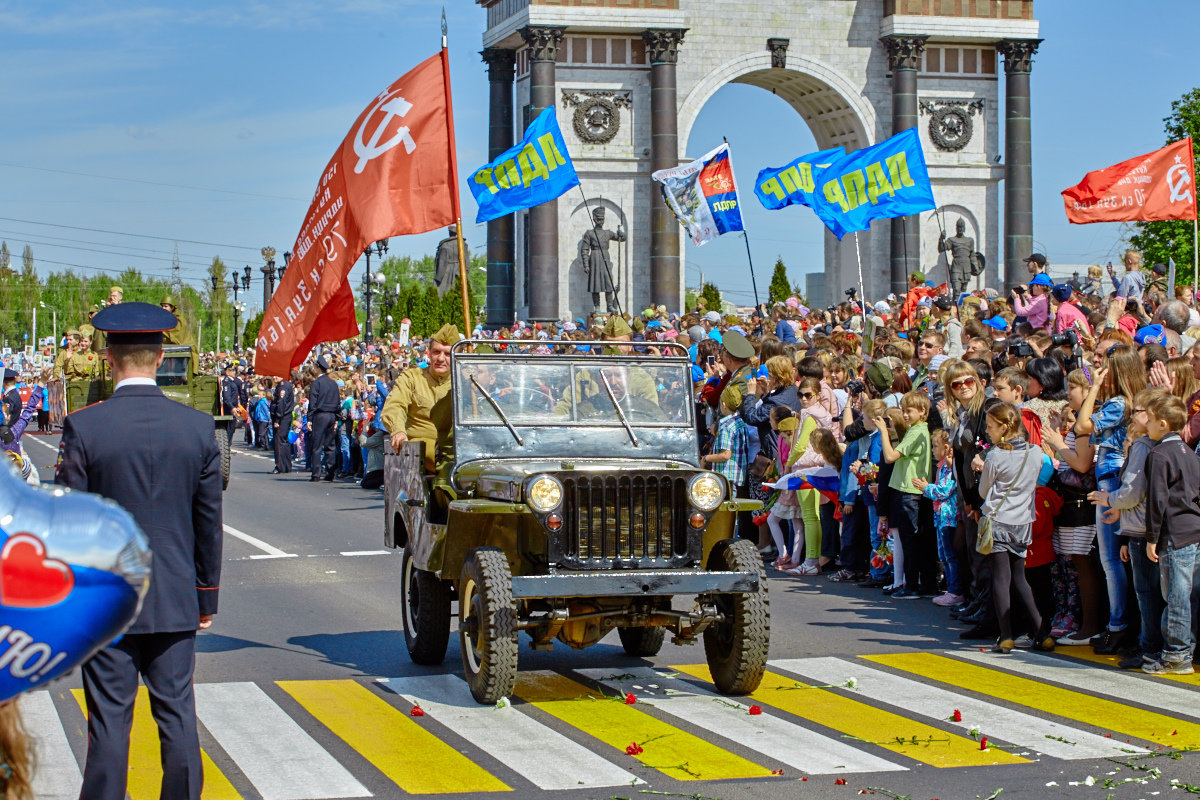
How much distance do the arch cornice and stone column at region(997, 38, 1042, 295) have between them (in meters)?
4.10

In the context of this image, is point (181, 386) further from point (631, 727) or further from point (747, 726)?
point (747, 726)

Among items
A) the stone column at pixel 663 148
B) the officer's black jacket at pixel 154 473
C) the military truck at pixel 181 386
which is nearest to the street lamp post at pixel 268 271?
the stone column at pixel 663 148

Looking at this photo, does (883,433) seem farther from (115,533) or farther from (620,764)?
(115,533)

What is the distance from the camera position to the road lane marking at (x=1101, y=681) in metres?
9.09

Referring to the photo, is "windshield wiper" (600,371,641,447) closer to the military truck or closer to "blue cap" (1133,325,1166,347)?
"blue cap" (1133,325,1166,347)

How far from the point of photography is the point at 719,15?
47.2 metres

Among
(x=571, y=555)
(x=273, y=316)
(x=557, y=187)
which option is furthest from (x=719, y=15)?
(x=571, y=555)

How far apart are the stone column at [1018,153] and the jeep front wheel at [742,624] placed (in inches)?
1559

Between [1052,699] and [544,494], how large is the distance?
3183mm

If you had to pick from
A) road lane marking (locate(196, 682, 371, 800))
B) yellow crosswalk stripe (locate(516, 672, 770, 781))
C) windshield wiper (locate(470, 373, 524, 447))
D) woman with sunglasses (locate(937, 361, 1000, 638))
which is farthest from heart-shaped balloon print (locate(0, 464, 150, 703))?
woman with sunglasses (locate(937, 361, 1000, 638))

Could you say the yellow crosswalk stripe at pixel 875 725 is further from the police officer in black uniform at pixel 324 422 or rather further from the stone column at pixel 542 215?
the stone column at pixel 542 215

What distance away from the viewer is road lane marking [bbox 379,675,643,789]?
736 centimetres

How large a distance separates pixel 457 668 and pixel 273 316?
3.36 meters

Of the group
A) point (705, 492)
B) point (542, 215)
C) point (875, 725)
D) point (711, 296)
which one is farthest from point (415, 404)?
point (711, 296)
